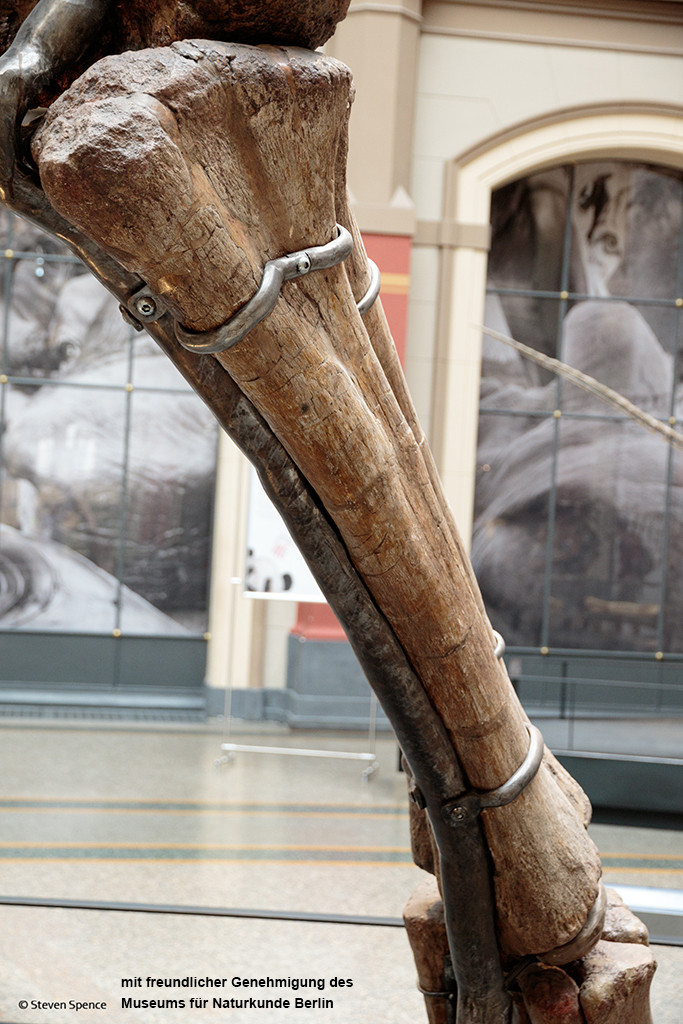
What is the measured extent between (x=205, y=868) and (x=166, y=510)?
15.7 feet

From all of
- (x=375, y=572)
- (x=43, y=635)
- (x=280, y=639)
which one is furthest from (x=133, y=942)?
(x=43, y=635)

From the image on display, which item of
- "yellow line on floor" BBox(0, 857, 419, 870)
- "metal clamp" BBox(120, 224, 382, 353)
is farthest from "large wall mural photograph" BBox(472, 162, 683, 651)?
"metal clamp" BBox(120, 224, 382, 353)

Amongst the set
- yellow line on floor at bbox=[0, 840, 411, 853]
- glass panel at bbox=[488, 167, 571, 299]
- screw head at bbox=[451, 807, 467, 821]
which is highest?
glass panel at bbox=[488, 167, 571, 299]

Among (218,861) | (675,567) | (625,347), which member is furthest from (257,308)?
(675,567)

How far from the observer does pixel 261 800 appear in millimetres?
5895

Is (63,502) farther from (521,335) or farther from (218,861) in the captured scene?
(218,861)

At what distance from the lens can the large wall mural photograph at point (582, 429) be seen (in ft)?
30.6

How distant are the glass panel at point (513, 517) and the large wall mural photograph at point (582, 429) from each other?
1 centimetres

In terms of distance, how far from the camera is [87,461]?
8805 mm

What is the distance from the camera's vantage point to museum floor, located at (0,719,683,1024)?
8.40 ft

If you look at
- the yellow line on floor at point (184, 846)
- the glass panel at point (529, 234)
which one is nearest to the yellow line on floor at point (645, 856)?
the yellow line on floor at point (184, 846)

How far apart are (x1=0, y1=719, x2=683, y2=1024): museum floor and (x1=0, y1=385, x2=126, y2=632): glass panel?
4.11 feet

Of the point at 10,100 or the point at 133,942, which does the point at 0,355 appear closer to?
the point at 133,942

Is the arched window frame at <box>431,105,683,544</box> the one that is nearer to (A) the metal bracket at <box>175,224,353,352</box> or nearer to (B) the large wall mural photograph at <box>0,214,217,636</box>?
(B) the large wall mural photograph at <box>0,214,217,636</box>
